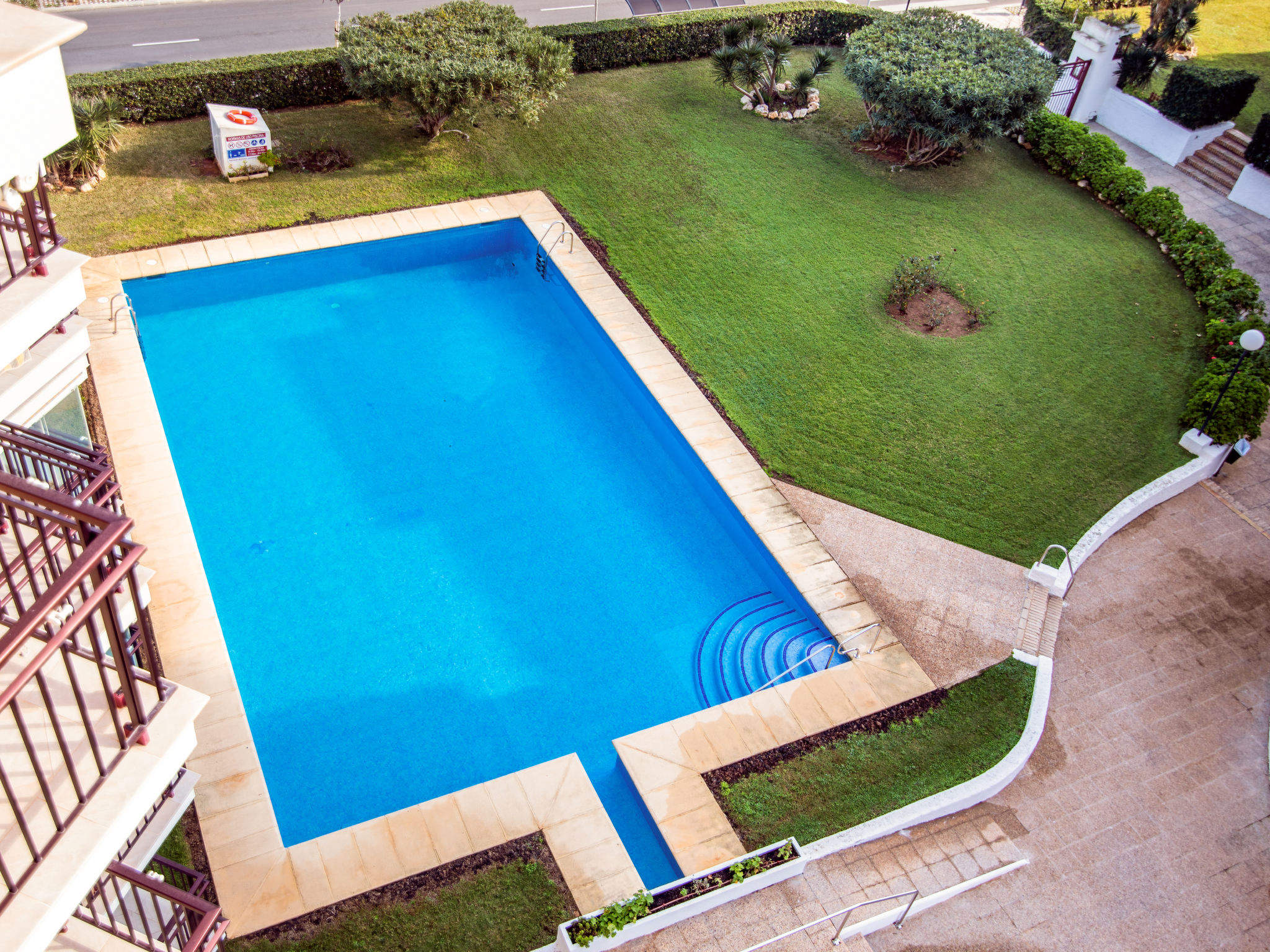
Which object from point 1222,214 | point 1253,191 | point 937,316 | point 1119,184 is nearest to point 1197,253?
point 1119,184

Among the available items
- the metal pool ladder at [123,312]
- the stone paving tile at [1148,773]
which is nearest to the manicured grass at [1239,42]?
the stone paving tile at [1148,773]

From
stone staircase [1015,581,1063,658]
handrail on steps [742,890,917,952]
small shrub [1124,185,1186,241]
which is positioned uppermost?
small shrub [1124,185,1186,241]

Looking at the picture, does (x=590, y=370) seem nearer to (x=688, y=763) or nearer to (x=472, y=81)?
(x=472, y=81)

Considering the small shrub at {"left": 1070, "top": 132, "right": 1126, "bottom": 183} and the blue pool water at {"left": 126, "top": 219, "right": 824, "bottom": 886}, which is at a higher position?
the small shrub at {"left": 1070, "top": 132, "right": 1126, "bottom": 183}

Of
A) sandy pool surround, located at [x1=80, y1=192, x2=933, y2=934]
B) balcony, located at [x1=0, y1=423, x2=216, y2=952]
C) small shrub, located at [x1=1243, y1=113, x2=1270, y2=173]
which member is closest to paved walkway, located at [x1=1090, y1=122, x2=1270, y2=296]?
small shrub, located at [x1=1243, y1=113, x2=1270, y2=173]

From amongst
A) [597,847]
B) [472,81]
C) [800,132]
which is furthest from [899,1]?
[597,847]

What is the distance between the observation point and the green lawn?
55.2 feet

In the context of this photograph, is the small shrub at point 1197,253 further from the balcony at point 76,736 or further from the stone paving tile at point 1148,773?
the balcony at point 76,736

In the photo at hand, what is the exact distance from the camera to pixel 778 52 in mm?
25391

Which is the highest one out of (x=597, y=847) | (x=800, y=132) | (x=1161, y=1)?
(x=1161, y=1)

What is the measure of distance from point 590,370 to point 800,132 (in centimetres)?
999

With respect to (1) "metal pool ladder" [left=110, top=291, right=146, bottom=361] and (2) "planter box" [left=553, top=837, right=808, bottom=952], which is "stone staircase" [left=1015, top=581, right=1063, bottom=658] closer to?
(2) "planter box" [left=553, top=837, right=808, bottom=952]

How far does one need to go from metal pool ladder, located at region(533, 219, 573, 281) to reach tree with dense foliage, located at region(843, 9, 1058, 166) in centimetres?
792

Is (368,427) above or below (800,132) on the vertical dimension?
below
